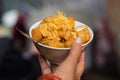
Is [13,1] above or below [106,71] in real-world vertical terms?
above

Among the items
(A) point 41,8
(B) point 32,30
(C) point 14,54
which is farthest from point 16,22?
(B) point 32,30

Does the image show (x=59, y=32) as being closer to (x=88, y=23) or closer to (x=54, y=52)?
(x=54, y=52)

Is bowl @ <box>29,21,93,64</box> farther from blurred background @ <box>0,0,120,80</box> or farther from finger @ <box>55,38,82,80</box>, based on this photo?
blurred background @ <box>0,0,120,80</box>

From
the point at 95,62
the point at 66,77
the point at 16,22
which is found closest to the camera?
the point at 66,77

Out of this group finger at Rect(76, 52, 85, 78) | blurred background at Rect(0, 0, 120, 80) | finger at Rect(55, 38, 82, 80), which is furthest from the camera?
blurred background at Rect(0, 0, 120, 80)

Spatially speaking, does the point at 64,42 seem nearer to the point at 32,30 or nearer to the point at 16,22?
the point at 32,30

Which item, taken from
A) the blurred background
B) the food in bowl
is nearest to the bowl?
the food in bowl
